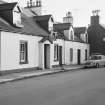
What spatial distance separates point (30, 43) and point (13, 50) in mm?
2969

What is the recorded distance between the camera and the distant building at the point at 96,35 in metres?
39.9

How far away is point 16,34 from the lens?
19.9 meters

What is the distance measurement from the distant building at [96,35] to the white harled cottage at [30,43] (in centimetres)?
701

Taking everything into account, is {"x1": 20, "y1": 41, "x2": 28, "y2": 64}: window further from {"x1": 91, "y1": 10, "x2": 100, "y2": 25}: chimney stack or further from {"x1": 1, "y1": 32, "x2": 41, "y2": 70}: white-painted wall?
{"x1": 91, "y1": 10, "x2": 100, "y2": 25}: chimney stack

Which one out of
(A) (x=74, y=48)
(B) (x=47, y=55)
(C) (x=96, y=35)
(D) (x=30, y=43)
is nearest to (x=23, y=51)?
(D) (x=30, y=43)

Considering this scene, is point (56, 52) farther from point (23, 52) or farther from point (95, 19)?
point (95, 19)

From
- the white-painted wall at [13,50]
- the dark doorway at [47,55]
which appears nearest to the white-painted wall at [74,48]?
the dark doorway at [47,55]

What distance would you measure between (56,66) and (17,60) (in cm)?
836

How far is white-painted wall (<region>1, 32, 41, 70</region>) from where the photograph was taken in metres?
18.3

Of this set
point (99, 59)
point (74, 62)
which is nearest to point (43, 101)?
point (99, 59)

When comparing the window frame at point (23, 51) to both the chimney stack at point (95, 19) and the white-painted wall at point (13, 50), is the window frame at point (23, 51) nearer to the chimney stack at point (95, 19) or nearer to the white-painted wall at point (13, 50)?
the white-painted wall at point (13, 50)

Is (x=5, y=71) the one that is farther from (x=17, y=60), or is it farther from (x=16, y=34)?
(x=16, y=34)

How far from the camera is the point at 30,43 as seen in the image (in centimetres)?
2217

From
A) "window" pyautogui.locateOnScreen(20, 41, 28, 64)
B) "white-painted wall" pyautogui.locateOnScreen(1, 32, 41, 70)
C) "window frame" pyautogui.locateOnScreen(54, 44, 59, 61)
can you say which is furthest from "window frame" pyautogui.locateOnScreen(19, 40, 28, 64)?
"window frame" pyautogui.locateOnScreen(54, 44, 59, 61)
